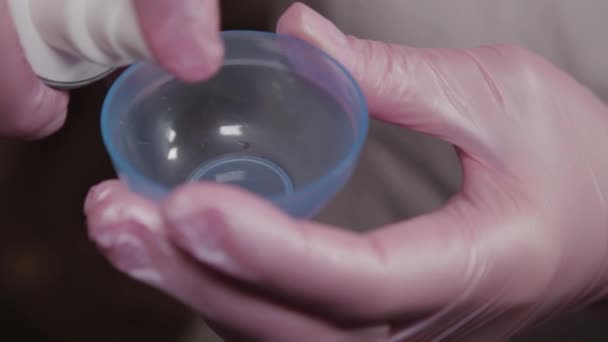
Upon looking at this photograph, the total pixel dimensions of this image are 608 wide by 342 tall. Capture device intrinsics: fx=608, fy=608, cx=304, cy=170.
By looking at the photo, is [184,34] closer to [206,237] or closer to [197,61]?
[197,61]

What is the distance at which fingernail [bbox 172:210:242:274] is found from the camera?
16.1 inches

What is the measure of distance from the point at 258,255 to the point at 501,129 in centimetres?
30

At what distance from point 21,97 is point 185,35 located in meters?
0.23

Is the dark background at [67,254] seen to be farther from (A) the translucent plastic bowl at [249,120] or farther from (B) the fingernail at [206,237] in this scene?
(B) the fingernail at [206,237]

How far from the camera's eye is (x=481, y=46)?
2.18 feet

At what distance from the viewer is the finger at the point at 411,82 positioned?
60 centimetres

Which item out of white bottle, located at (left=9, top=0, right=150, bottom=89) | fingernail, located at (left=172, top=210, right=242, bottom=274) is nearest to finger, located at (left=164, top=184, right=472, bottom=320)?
fingernail, located at (left=172, top=210, right=242, bottom=274)

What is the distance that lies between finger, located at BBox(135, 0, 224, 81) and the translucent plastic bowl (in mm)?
96

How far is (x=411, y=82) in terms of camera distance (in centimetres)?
61

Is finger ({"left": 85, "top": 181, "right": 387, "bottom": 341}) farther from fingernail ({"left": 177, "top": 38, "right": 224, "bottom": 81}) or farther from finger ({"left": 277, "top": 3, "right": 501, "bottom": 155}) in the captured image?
finger ({"left": 277, "top": 3, "right": 501, "bottom": 155})

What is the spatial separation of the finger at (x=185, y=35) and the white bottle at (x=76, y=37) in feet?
0.10

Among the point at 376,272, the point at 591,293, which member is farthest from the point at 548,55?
the point at 376,272

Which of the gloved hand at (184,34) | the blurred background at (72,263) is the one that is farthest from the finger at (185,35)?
the blurred background at (72,263)

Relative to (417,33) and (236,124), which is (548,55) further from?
(236,124)
